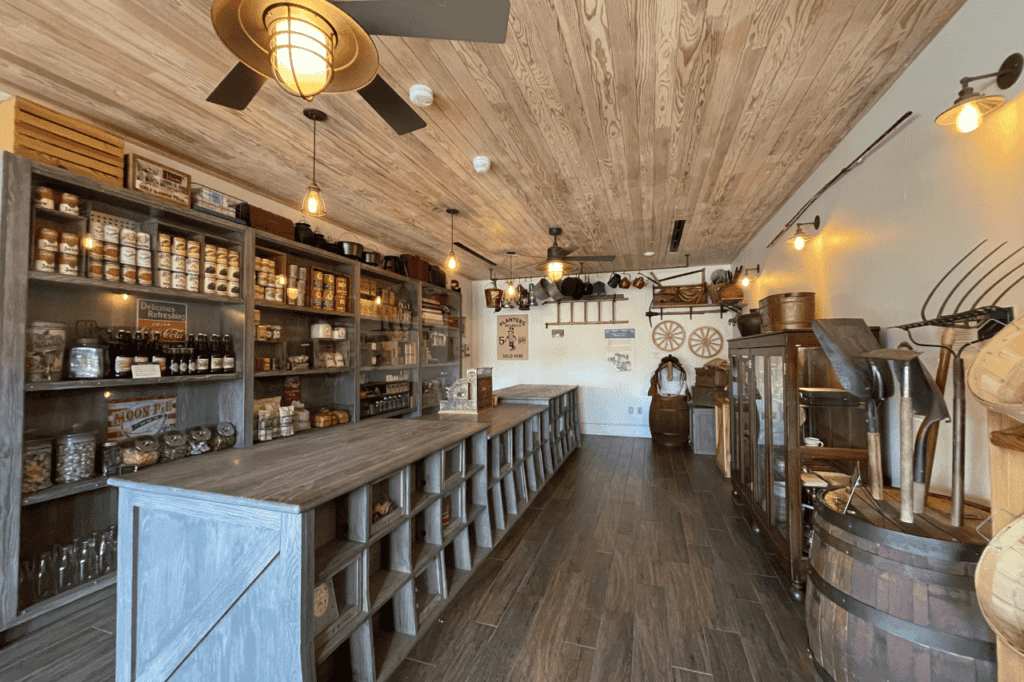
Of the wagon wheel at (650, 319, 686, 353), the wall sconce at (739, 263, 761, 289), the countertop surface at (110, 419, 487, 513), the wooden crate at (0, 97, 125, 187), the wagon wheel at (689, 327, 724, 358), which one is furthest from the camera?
the wagon wheel at (650, 319, 686, 353)

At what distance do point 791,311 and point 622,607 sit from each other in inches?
83.1

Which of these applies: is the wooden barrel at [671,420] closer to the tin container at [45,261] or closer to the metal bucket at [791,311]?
the metal bucket at [791,311]

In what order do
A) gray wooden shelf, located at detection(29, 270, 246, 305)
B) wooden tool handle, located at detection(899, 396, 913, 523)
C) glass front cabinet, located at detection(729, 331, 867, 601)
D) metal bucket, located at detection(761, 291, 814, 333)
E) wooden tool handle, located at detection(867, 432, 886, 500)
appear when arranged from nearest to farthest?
wooden tool handle, located at detection(899, 396, 913, 523) → wooden tool handle, located at detection(867, 432, 886, 500) → gray wooden shelf, located at detection(29, 270, 246, 305) → glass front cabinet, located at detection(729, 331, 867, 601) → metal bucket, located at detection(761, 291, 814, 333)

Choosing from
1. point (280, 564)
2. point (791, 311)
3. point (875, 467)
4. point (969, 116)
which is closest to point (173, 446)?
point (280, 564)

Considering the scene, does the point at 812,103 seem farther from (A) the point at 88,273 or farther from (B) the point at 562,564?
(A) the point at 88,273

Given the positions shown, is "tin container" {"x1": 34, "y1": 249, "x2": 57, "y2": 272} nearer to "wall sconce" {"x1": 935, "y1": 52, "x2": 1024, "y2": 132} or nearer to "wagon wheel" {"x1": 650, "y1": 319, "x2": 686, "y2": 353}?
"wall sconce" {"x1": 935, "y1": 52, "x2": 1024, "y2": 132}

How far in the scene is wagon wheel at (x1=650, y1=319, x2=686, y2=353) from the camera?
641 cm

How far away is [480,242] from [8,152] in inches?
144

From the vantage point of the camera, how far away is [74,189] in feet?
7.18

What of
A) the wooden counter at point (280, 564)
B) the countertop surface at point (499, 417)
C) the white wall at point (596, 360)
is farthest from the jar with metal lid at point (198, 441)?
the white wall at point (596, 360)

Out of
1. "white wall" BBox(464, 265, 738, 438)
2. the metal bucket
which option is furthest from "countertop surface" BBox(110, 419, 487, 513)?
"white wall" BBox(464, 265, 738, 438)

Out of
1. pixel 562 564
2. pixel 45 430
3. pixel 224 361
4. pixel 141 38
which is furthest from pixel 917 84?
pixel 45 430

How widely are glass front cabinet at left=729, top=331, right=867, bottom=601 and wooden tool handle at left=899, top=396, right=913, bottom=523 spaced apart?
97 centimetres

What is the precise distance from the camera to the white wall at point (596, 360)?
6.52 m
